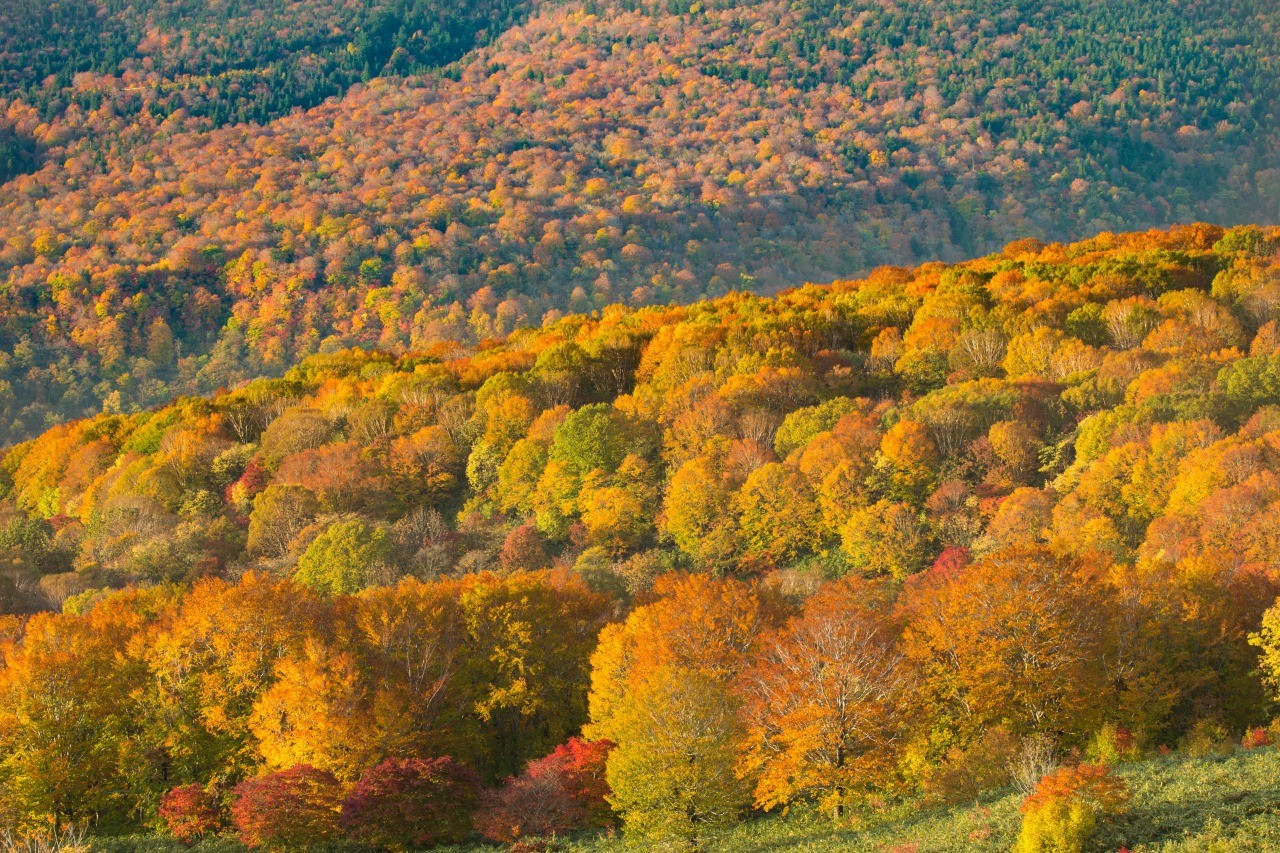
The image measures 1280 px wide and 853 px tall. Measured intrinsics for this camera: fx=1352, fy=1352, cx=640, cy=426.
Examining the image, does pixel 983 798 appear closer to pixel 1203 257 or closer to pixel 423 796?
pixel 423 796

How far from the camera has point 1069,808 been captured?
38562 millimetres

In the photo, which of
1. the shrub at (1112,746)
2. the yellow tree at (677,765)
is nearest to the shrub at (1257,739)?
the shrub at (1112,746)

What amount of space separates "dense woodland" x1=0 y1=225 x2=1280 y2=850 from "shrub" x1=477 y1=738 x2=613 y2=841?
17cm

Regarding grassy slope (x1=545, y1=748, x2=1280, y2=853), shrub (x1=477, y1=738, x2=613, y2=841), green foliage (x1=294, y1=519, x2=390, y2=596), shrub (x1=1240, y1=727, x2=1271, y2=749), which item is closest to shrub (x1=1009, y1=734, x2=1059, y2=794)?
grassy slope (x1=545, y1=748, x2=1280, y2=853)

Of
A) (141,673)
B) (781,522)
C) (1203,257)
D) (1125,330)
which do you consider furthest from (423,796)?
(1203,257)

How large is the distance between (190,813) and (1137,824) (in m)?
36.8

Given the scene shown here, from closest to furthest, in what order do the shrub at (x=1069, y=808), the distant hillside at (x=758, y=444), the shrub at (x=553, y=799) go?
the shrub at (x=1069, y=808) → the shrub at (x=553, y=799) → the distant hillside at (x=758, y=444)

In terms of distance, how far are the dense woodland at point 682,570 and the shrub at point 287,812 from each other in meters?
0.17

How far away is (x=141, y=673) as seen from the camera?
63.2 metres

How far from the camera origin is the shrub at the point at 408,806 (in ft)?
174

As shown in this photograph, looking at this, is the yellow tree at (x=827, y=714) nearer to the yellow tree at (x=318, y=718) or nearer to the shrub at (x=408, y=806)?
the shrub at (x=408, y=806)

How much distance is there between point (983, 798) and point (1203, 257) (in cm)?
11055

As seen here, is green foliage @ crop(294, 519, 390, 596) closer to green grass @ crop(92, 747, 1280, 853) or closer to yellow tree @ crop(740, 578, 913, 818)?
green grass @ crop(92, 747, 1280, 853)

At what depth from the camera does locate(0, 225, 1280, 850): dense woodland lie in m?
52.4
